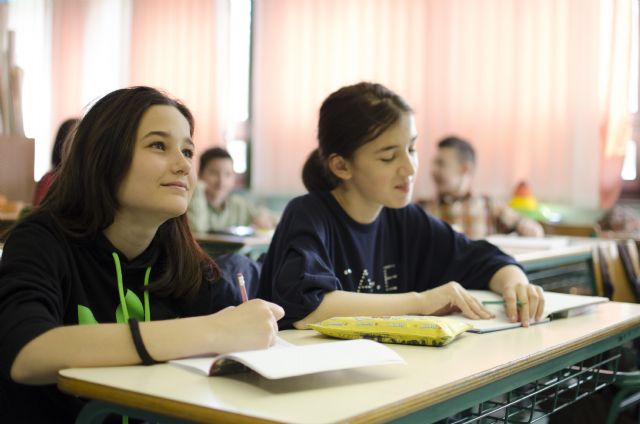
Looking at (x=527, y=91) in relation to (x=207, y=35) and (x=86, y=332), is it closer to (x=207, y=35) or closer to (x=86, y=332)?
(x=207, y=35)

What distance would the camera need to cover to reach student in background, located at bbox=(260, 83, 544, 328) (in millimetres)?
1741

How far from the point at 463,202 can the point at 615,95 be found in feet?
3.89

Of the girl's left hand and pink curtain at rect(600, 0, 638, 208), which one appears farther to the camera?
pink curtain at rect(600, 0, 638, 208)

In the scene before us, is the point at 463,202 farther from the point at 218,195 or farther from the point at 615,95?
the point at 218,195

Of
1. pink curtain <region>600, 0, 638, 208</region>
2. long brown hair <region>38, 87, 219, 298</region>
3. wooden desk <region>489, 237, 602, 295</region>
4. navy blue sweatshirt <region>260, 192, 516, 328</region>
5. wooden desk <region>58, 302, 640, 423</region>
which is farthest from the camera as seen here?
pink curtain <region>600, 0, 638, 208</region>

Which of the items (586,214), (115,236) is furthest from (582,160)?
(115,236)

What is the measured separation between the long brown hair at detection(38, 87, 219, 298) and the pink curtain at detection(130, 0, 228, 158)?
201 inches

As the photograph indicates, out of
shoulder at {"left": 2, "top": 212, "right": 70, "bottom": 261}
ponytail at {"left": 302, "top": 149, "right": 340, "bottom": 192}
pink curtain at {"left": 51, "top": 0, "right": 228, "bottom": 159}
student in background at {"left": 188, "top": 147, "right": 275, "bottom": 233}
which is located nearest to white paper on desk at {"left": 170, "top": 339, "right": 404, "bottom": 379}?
shoulder at {"left": 2, "top": 212, "right": 70, "bottom": 261}

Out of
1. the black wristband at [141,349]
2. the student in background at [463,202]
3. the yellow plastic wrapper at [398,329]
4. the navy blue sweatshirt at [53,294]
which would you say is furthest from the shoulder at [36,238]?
the student in background at [463,202]

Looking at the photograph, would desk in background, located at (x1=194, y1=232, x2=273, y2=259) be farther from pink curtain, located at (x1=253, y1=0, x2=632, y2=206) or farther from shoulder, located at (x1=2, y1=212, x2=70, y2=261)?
pink curtain, located at (x1=253, y1=0, x2=632, y2=206)

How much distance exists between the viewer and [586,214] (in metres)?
5.05

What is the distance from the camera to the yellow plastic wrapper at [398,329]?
128 cm

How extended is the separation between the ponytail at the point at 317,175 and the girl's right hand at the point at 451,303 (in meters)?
0.51

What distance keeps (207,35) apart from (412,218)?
4969 mm
